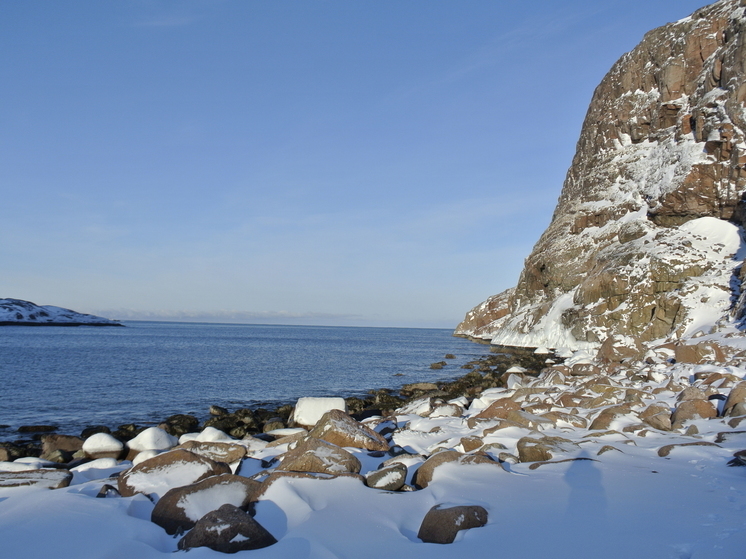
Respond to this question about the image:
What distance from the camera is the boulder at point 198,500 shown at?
21.2 feet

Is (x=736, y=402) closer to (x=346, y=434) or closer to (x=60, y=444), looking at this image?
(x=346, y=434)

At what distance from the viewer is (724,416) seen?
35.5 ft

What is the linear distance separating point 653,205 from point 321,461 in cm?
5507

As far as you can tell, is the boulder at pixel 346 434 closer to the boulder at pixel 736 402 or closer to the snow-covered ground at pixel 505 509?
the snow-covered ground at pixel 505 509

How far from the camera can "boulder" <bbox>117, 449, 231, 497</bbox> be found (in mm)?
7984

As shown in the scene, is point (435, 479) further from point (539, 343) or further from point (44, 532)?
point (539, 343)

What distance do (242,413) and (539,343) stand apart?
42669 mm

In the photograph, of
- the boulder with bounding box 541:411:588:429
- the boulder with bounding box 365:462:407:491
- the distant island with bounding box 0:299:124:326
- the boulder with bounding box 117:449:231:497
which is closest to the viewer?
the boulder with bounding box 365:462:407:491

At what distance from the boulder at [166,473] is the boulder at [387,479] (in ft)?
9.60

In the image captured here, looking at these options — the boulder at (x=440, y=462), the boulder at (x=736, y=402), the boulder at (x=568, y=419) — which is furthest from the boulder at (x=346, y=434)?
the boulder at (x=736, y=402)

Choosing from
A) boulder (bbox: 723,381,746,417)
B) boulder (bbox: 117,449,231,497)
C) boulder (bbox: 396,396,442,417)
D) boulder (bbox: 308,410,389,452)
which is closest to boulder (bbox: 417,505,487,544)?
boulder (bbox: 117,449,231,497)

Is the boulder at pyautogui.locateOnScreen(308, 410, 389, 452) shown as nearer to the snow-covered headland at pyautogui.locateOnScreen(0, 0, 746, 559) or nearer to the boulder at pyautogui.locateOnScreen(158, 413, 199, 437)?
the snow-covered headland at pyautogui.locateOnScreen(0, 0, 746, 559)

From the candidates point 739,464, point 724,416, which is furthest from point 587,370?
point 739,464

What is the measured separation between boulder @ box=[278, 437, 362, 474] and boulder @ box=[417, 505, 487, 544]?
2.44m
